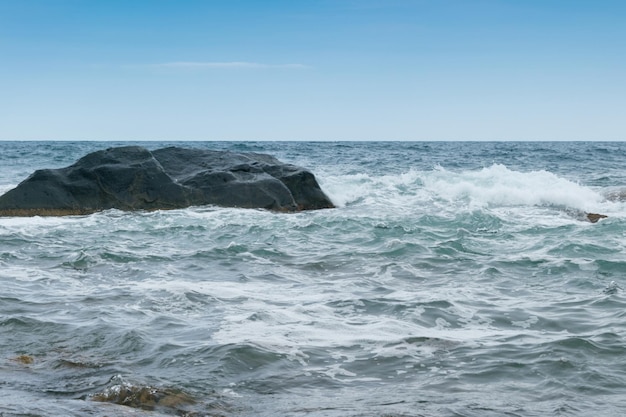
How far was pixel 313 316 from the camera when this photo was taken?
7.15m

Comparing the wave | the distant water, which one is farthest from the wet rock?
the wave

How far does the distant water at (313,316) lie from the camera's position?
4.92m

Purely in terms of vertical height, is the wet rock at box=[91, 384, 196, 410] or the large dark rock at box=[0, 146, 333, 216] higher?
the large dark rock at box=[0, 146, 333, 216]

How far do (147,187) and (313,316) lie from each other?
984 cm

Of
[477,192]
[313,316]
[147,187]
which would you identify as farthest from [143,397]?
[477,192]

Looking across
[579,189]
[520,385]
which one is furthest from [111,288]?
[579,189]

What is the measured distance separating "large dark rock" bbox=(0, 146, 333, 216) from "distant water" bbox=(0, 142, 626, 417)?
114 centimetres

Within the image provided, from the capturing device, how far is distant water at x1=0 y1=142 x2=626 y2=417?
16.1 feet

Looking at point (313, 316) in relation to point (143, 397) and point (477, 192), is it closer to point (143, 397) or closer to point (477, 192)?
point (143, 397)

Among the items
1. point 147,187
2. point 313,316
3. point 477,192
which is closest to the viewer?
point 313,316

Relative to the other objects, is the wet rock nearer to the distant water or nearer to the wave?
the distant water

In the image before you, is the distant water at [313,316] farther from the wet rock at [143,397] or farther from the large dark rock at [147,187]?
the large dark rock at [147,187]

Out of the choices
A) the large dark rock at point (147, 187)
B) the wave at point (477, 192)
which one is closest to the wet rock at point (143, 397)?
the large dark rock at point (147, 187)

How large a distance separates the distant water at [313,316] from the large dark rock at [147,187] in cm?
114
